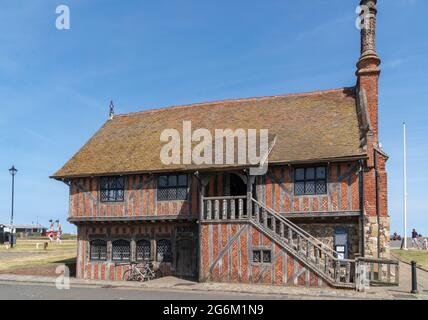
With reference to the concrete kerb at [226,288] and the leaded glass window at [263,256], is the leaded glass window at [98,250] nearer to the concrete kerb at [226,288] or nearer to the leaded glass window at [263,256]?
the concrete kerb at [226,288]

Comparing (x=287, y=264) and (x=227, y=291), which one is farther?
(x=287, y=264)

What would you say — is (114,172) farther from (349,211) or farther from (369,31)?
(369,31)

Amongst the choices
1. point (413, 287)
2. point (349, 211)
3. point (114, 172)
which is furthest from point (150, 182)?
point (413, 287)

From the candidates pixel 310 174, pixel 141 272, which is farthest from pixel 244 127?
pixel 141 272

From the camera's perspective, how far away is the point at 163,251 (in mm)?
21016

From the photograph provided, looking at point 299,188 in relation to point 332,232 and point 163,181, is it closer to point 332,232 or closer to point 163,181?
point 332,232

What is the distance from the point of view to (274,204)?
19.0 meters

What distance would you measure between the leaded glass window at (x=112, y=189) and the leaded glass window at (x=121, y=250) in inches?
81.1

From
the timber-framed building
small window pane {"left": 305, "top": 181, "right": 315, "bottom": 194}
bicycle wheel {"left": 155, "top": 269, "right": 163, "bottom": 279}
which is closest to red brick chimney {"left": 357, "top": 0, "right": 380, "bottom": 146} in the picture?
the timber-framed building

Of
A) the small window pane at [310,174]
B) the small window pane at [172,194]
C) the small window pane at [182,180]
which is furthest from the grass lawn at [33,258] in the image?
the small window pane at [310,174]

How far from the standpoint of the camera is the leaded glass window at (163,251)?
2086cm

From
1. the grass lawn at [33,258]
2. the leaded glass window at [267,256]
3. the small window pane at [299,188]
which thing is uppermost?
the small window pane at [299,188]

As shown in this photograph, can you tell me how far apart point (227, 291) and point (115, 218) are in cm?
819

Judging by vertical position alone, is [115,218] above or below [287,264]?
above
